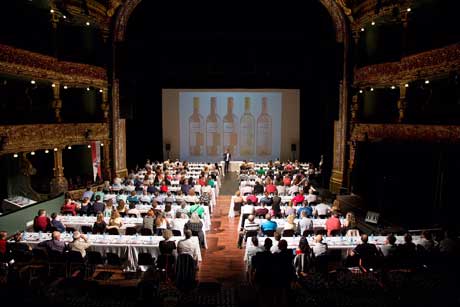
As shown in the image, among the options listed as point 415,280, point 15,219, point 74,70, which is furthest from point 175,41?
point 415,280

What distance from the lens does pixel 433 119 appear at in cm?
1379

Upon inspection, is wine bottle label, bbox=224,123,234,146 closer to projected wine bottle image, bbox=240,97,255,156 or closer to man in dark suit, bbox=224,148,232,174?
projected wine bottle image, bbox=240,97,255,156

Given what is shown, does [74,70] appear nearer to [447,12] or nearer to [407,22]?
[407,22]

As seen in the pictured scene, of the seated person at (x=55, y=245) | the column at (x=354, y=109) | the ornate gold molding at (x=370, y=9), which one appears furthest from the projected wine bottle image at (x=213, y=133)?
the seated person at (x=55, y=245)

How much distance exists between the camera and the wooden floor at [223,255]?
9562mm

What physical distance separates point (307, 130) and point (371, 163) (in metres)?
8.64

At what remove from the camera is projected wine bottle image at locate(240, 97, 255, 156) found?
25.7m

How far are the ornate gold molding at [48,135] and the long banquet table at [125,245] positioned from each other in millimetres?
5914

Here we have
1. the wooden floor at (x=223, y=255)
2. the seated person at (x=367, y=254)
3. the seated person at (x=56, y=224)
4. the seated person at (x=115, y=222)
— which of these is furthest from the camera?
the seated person at (x=115, y=222)

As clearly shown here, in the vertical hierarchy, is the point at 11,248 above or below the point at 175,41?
below

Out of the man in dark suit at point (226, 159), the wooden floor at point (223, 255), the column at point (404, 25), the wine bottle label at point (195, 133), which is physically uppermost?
the column at point (404, 25)

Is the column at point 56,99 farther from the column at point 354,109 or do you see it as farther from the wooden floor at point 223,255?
the column at point 354,109

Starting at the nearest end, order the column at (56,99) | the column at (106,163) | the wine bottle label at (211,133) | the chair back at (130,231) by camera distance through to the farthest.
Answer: the chair back at (130,231)
the column at (56,99)
the column at (106,163)
the wine bottle label at (211,133)

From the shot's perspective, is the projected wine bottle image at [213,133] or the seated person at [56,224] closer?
the seated person at [56,224]
